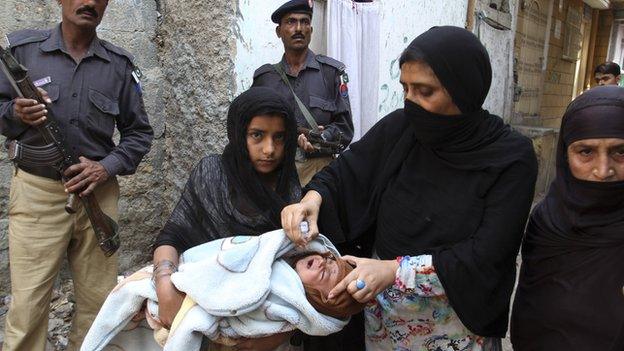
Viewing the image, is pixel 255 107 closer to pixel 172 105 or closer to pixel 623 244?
pixel 623 244

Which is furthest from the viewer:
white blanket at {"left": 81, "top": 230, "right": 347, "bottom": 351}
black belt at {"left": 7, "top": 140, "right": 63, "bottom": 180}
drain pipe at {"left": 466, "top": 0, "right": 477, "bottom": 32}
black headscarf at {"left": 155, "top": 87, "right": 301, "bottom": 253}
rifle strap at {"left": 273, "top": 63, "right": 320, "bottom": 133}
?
drain pipe at {"left": 466, "top": 0, "right": 477, "bottom": 32}

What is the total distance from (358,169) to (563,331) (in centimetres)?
75

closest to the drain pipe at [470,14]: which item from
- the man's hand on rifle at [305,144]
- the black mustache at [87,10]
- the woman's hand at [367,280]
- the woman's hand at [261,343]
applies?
the man's hand on rifle at [305,144]

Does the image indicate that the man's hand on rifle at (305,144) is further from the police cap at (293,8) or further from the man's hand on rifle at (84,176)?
the man's hand on rifle at (84,176)

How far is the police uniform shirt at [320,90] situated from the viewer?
316 centimetres

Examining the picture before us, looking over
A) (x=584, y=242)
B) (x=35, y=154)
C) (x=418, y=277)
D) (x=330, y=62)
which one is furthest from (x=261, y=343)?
(x=330, y=62)

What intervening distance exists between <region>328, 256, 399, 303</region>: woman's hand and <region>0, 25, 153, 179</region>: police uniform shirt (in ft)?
5.28

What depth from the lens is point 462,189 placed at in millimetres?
1344

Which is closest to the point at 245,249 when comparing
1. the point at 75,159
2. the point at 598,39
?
the point at 75,159

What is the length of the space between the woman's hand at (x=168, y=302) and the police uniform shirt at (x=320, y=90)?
195 cm

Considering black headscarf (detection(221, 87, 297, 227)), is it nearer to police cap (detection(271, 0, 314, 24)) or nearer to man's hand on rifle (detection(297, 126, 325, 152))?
man's hand on rifle (detection(297, 126, 325, 152))

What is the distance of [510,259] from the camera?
1342 millimetres

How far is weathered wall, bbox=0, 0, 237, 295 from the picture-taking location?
3.32 meters

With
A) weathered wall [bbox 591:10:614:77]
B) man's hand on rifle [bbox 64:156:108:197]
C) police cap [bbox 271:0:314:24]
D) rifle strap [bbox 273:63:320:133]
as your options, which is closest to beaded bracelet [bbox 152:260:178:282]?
man's hand on rifle [bbox 64:156:108:197]
